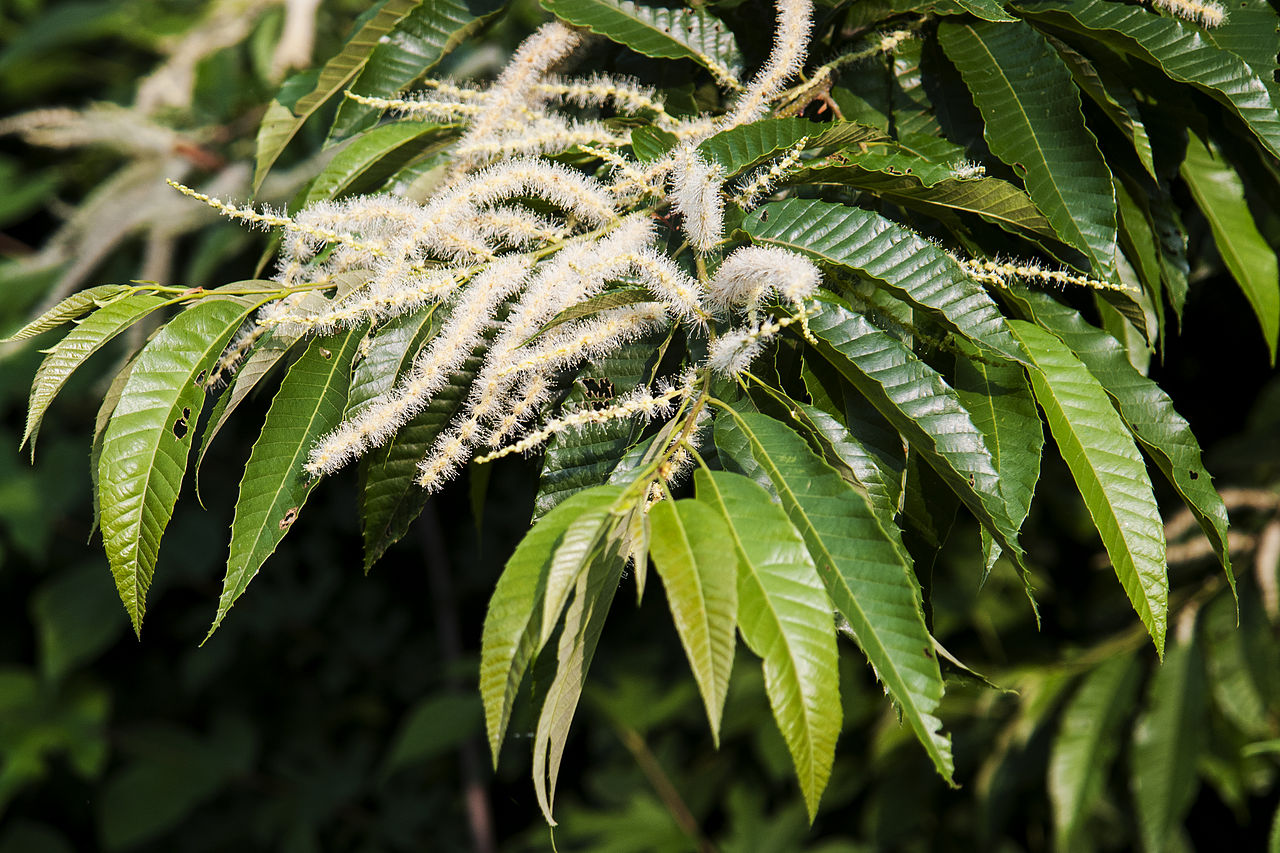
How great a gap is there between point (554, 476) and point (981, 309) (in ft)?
1.24

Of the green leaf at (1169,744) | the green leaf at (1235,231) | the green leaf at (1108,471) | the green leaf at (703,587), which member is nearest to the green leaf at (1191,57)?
the green leaf at (1235,231)

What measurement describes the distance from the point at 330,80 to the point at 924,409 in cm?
82

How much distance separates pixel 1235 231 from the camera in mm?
1033

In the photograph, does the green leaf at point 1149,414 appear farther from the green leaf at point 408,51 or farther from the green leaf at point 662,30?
the green leaf at point 408,51

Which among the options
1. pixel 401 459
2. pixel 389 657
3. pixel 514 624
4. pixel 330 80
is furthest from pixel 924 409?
pixel 389 657

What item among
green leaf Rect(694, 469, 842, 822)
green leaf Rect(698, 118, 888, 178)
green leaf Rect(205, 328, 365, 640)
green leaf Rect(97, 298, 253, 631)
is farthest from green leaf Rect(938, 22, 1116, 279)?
green leaf Rect(97, 298, 253, 631)

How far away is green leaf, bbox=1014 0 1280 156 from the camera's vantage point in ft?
2.77

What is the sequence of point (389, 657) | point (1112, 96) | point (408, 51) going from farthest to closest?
point (389, 657), point (408, 51), point (1112, 96)

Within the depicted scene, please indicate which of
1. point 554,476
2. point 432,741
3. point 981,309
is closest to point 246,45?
point 432,741

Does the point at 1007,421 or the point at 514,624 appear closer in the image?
the point at 514,624

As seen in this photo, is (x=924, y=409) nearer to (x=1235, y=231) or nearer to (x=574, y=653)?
(x=574, y=653)

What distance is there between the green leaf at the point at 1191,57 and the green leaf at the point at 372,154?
26.7 inches

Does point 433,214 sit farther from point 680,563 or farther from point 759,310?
point 680,563

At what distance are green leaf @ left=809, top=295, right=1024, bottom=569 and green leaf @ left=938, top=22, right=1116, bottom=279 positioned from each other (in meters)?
0.22
